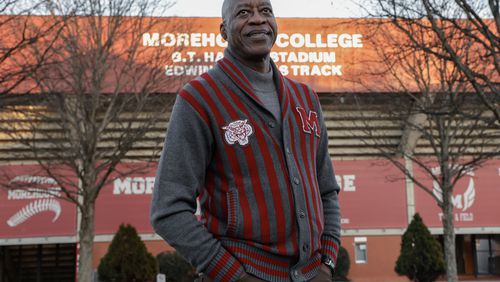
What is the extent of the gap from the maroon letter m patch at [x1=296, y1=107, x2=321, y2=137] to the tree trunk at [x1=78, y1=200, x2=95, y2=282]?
1239 cm

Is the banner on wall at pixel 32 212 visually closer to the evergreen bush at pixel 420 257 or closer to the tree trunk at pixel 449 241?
the evergreen bush at pixel 420 257

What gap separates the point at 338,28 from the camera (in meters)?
20.7

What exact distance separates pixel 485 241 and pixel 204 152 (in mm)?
24437

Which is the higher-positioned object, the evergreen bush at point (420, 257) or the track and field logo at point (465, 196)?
the track and field logo at point (465, 196)

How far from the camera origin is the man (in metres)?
2.00

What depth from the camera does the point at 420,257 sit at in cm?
1642

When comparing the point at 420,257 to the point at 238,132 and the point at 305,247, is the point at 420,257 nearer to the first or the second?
the point at 305,247

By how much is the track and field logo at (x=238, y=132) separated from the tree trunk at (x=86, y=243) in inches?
494

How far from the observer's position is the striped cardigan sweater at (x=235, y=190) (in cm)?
199

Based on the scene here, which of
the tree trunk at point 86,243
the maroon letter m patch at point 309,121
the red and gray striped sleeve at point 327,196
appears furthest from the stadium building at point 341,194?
the maroon letter m patch at point 309,121

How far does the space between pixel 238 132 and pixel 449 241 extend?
13484 mm

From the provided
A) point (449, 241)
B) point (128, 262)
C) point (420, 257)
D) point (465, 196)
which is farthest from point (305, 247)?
point (465, 196)

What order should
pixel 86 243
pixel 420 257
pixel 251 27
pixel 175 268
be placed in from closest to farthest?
1. pixel 251 27
2. pixel 86 243
3. pixel 420 257
4. pixel 175 268

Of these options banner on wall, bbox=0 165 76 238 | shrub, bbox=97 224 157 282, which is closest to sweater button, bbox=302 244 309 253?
shrub, bbox=97 224 157 282
